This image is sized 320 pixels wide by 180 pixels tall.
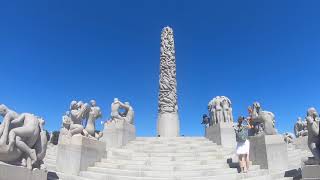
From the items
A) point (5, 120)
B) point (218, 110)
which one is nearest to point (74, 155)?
point (5, 120)

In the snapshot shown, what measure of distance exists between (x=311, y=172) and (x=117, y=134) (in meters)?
10.6

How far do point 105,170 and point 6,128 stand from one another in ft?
13.6

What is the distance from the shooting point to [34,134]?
811 cm

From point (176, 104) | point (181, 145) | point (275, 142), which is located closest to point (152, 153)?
point (181, 145)

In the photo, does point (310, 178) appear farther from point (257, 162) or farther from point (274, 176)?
point (257, 162)

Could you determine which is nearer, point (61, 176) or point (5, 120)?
point (5, 120)

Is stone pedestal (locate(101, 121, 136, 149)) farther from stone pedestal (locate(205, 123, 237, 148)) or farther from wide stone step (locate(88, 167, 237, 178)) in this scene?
wide stone step (locate(88, 167, 237, 178))

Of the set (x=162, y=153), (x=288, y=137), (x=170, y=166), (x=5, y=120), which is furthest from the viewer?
(x=288, y=137)

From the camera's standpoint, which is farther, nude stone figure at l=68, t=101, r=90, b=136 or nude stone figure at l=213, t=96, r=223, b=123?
nude stone figure at l=213, t=96, r=223, b=123

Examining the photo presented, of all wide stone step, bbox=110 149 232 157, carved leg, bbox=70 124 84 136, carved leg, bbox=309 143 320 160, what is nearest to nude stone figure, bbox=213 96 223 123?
wide stone step, bbox=110 149 232 157

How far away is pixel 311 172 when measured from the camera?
7840 mm

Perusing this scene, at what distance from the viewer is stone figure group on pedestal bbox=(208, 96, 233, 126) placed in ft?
57.9

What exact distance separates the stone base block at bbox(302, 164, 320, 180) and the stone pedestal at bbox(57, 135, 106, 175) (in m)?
7.14

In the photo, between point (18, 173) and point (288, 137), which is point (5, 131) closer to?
point (18, 173)
